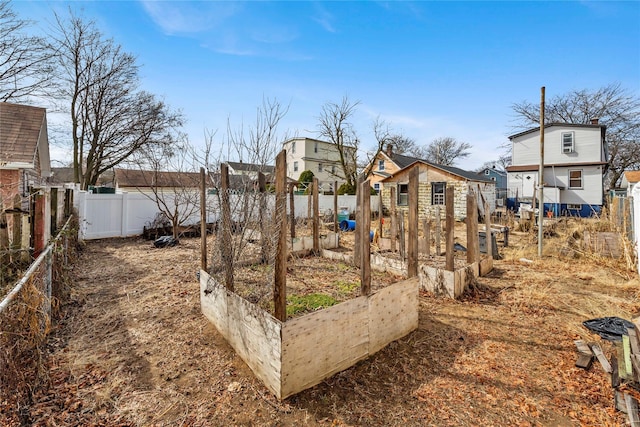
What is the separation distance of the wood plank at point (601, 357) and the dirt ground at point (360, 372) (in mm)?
105

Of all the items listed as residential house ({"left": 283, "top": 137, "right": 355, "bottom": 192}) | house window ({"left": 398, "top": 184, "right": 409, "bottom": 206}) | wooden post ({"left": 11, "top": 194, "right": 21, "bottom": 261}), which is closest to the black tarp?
→ wooden post ({"left": 11, "top": 194, "right": 21, "bottom": 261})

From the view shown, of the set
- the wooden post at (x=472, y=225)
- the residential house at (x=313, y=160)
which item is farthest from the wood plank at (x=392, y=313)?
the residential house at (x=313, y=160)

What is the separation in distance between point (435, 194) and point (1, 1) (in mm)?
23066

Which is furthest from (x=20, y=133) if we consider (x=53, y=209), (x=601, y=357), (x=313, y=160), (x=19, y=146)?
(x=313, y=160)

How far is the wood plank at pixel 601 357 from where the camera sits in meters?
2.93

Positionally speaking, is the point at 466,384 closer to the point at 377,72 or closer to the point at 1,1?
the point at 377,72

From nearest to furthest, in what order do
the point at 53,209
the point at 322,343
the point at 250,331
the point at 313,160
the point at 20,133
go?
the point at 322,343
the point at 250,331
the point at 53,209
the point at 20,133
the point at 313,160

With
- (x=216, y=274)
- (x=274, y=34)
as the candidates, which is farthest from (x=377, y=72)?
(x=216, y=274)

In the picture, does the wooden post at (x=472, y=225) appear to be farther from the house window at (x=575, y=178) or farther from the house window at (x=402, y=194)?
the house window at (x=575, y=178)

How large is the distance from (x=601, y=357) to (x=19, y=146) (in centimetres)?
1299

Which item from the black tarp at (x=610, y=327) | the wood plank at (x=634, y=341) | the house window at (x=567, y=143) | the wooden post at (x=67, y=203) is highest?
the house window at (x=567, y=143)

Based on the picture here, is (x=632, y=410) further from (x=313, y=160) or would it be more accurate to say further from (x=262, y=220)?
(x=313, y=160)

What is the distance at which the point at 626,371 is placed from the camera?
2561 millimetres

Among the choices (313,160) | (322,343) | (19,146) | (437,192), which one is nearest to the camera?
(322,343)
